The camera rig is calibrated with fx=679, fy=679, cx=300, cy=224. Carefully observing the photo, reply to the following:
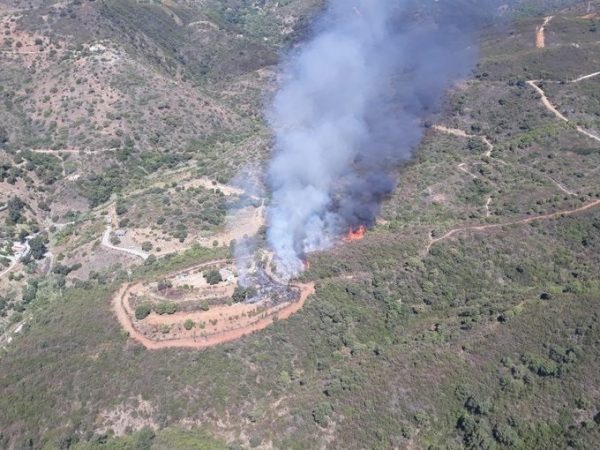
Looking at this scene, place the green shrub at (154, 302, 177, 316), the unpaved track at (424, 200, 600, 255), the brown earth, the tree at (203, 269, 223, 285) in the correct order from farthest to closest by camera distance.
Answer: the unpaved track at (424, 200, 600, 255) → the tree at (203, 269, 223, 285) → the green shrub at (154, 302, 177, 316) → the brown earth

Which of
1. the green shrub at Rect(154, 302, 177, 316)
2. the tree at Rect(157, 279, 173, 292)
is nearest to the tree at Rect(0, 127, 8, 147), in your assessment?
the tree at Rect(157, 279, 173, 292)

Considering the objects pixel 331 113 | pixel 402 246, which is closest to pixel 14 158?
pixel 331 113

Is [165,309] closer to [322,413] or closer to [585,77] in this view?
[322,413]

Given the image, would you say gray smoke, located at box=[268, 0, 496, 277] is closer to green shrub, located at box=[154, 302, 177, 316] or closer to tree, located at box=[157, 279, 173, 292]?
tree, located at box=[157, 279, 173, 292]

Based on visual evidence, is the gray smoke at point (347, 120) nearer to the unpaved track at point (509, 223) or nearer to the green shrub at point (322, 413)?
the unpaved track at point (509, 223)

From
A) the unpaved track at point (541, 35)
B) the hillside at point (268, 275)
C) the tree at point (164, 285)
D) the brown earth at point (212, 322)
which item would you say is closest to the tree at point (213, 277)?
the hillside at point (268, 275)

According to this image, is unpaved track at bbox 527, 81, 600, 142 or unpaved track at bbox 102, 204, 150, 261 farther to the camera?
unpaved track at bbox 527, 81, 600, 142

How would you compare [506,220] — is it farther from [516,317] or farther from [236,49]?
[236,49]
